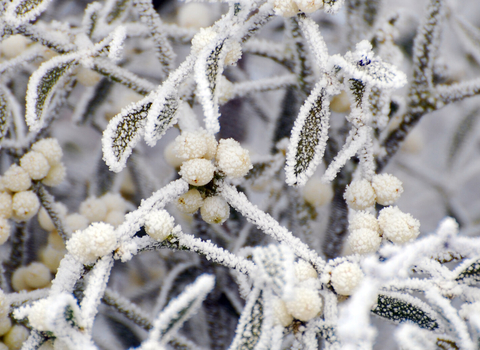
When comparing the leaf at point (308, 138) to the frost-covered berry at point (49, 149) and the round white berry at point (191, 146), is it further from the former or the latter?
the frost-covered berry at point (49, 149)

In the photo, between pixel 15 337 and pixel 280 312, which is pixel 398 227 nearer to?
pixel 280 312

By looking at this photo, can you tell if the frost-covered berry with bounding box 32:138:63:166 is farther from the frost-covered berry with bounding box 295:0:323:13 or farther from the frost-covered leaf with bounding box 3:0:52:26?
the frost-covered berry with bounding box 295:0:323:13

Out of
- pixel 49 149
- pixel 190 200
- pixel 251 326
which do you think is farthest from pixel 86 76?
pixel 251 326

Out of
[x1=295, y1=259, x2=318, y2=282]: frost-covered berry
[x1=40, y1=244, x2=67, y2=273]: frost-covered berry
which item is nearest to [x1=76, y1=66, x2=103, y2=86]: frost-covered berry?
[x1=40, y1=244, x2=67, y2=273]: frost-covered berry

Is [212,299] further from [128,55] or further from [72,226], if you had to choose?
[128,55]

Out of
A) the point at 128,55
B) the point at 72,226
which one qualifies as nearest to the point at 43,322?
the point at 72,226

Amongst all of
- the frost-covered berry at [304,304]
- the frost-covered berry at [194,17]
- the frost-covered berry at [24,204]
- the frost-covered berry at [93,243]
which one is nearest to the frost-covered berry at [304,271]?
the frost-covered berry at [304,304]
